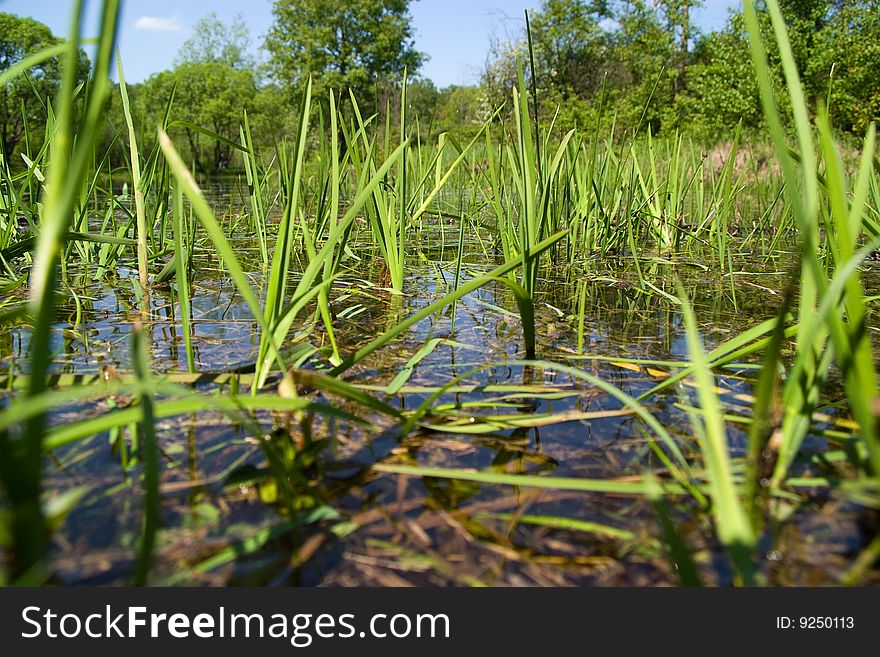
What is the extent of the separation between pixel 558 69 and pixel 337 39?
21137 millimetres

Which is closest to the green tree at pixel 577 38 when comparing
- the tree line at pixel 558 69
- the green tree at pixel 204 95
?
the tree line at pixel 558 69

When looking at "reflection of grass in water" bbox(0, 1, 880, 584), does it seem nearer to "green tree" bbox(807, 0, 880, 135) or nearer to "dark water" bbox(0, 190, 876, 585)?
"dark water" bbox(0, 190, 876, 585)

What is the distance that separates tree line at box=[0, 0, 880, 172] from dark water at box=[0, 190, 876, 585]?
3.20 m

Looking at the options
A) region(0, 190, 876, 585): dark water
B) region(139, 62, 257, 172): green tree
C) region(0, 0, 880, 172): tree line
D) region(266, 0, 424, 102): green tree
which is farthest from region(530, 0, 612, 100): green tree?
region(0, 190, 876, 585): dark water

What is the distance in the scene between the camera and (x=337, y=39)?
1144 inches

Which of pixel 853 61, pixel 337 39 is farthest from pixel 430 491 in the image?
pixel 337 39

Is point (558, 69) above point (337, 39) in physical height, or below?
below

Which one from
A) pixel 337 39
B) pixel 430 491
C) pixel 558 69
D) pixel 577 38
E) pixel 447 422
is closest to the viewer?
pixel 430 491

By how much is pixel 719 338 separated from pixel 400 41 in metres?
32.0

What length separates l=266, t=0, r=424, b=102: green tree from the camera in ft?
92.2

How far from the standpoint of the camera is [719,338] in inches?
55.2

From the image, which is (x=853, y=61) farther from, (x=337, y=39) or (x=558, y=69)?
(x=337, y=39)

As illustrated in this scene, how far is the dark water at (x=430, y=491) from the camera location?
56cm

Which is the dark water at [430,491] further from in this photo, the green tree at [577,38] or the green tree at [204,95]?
the green tree at [204,95]
